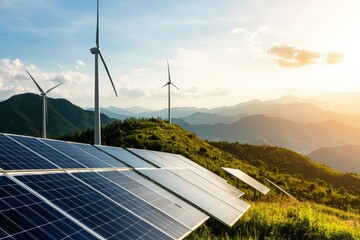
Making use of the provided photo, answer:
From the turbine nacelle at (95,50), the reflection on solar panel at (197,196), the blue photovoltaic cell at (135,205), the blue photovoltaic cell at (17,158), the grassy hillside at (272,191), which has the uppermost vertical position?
the turbine nacelle at (95,50)

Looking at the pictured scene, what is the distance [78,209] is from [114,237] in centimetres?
136

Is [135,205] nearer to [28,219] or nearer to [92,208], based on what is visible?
[92,208]

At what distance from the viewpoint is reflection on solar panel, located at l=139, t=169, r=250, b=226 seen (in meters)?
14.2

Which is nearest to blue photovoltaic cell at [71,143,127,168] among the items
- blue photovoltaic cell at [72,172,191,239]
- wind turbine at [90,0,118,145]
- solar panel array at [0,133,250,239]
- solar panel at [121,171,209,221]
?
solar panel array at [0,133,250,239]

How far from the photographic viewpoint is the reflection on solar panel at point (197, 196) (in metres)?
14.2

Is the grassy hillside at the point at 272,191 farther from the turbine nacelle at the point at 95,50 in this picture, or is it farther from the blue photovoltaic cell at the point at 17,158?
the turbine nacelle at the point at 95,50

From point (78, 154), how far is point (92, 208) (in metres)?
5.77

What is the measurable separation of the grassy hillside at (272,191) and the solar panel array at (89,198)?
1.32 meters

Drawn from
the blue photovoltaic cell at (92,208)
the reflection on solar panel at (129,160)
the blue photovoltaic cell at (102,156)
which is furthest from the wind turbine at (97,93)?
the blue photovoltaic cell at (92,208)

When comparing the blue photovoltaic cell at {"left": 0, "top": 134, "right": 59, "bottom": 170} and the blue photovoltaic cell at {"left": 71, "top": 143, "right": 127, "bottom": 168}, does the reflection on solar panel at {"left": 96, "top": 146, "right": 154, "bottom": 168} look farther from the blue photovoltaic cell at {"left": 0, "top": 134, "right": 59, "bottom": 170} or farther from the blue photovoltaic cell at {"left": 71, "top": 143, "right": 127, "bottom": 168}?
the blue photovoltaic cell at {"left": 0, "top": 134, "right": 59, "bottom": 170}

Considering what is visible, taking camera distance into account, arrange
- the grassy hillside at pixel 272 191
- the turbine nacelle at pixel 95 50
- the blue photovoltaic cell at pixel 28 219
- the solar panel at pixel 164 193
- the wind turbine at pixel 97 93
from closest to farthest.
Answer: the blue photovoltaic cell at pixel 28 219 < the solar panel at pixel 164 193 < the grassy hillside at pixel 272 191 < the wind turbine at pixel 97 93 < the turbine nacelle at pixel 95 50

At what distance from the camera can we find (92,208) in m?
9.91

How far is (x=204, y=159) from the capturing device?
60875mm

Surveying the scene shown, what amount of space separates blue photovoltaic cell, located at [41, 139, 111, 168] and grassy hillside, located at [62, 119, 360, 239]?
4.59m
